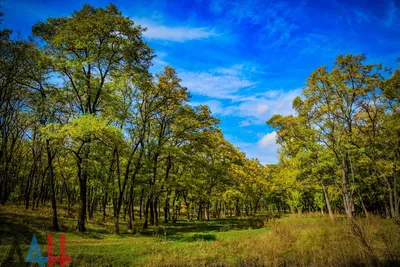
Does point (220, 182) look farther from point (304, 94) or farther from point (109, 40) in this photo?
point (109, 40)

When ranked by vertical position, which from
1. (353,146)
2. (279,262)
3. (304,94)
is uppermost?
(304,94)

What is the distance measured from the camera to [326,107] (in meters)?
25.5

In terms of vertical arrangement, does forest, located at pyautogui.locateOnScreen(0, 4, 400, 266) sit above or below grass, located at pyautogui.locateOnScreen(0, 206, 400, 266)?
above

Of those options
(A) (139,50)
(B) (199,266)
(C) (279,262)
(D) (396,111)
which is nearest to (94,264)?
(B) (199,266)

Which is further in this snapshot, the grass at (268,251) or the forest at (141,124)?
the forest at (141,124)

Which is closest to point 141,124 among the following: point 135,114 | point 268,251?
point 135,114

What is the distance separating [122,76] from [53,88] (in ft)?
19.6

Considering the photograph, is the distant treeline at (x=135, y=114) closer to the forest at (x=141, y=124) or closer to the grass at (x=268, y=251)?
the forest at (x=141, y=124)

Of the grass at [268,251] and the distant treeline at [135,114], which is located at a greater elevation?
the distant treeline at [135,114]

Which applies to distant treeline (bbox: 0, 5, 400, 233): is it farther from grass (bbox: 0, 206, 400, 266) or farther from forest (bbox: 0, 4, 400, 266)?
grass (bbox: 0, 206, 400, 266)

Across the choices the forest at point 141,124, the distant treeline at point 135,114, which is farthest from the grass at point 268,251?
the distant treeline at point 135,114

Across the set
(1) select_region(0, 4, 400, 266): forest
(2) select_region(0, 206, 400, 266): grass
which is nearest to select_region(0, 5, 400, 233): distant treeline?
(1) select_region(0, 4, 400, 266): forest

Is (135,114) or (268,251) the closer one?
→ (268,251)

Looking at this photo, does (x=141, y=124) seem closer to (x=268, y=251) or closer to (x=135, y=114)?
(x=135, y=114)
